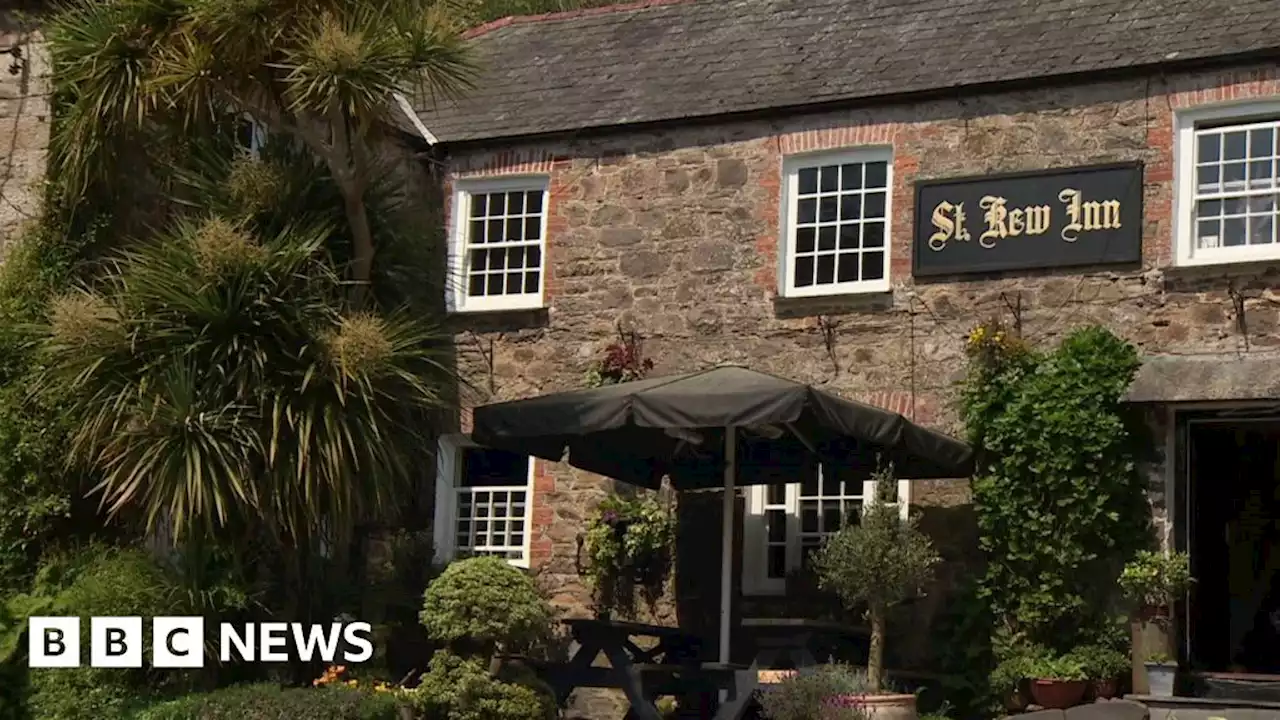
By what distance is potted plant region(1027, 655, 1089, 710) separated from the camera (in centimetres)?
1320

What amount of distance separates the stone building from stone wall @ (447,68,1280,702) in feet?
0.07

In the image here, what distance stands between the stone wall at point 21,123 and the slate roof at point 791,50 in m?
4.09

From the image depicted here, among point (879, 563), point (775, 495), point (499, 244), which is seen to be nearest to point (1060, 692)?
point (879, 563)

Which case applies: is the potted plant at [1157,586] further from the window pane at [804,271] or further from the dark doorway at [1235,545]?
the window pane at [804,271]

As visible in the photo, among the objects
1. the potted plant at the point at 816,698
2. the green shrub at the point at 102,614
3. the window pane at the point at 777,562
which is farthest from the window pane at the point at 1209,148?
the green shrub at the point at 102,614

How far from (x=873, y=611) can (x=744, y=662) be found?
1.51 metres

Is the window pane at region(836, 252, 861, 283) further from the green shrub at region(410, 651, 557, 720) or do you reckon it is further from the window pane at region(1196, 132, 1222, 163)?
the green shrub at region(410, 651, 557, 720)

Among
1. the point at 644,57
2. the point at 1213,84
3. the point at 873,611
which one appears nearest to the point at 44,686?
the point at 873,611

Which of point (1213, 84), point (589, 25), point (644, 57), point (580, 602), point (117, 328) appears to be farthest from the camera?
point (589, 25)

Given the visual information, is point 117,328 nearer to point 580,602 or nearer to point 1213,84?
point 580,602

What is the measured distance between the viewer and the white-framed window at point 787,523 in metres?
15.4

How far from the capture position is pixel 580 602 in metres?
16.2

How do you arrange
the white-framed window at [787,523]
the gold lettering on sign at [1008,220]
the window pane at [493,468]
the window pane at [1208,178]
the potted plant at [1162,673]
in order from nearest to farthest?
the potted plant at [1162,673]
the window pane at [1208,178]
the gold lettering on sign at [1008,220]
the white-framed window at [787,523]
the window pane at [493,468]

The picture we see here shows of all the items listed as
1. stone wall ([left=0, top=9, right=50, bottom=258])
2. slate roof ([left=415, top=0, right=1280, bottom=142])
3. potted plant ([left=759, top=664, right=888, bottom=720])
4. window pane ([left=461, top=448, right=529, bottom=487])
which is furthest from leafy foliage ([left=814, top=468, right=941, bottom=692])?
stone wall ([left=0, top=9, right=50, bottom=258])
